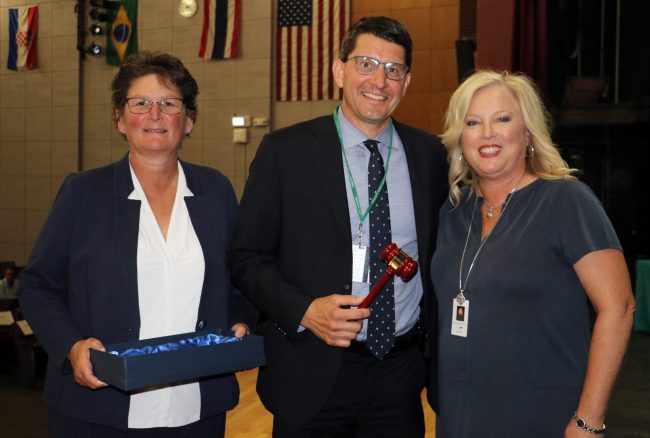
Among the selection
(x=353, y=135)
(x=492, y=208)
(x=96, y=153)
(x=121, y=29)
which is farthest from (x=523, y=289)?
(x=96, y=153)

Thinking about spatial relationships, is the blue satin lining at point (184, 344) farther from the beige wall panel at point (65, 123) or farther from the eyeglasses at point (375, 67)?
the beige wall panel at point (65, 123)

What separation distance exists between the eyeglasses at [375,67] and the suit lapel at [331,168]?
0.74 ft

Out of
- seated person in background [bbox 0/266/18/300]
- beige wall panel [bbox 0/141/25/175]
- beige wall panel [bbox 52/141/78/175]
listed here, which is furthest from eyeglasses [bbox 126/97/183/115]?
beige wall panel [bbox 0/141/25/175]

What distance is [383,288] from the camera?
2328 mm

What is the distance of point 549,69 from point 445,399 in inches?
425

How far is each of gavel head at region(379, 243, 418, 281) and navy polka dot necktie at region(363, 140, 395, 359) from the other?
200 mm

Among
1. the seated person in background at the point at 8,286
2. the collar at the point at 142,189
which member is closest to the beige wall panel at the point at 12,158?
the seated person in background at the point at 8,286

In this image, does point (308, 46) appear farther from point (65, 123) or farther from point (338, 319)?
point (338, 319)


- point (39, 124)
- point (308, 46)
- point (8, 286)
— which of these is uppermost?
point (308, 46)

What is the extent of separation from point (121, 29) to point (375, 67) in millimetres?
14010

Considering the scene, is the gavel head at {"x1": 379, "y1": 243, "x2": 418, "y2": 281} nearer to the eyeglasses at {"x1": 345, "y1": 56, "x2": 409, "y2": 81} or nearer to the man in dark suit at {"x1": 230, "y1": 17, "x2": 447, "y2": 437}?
the man in dark suit at {"x1": 230, "y1": 17, "x2": 447, "y2": 437}

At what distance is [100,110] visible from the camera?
16.0m

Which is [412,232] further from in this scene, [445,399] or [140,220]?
[140,220]

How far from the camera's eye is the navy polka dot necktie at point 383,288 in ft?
7.63
